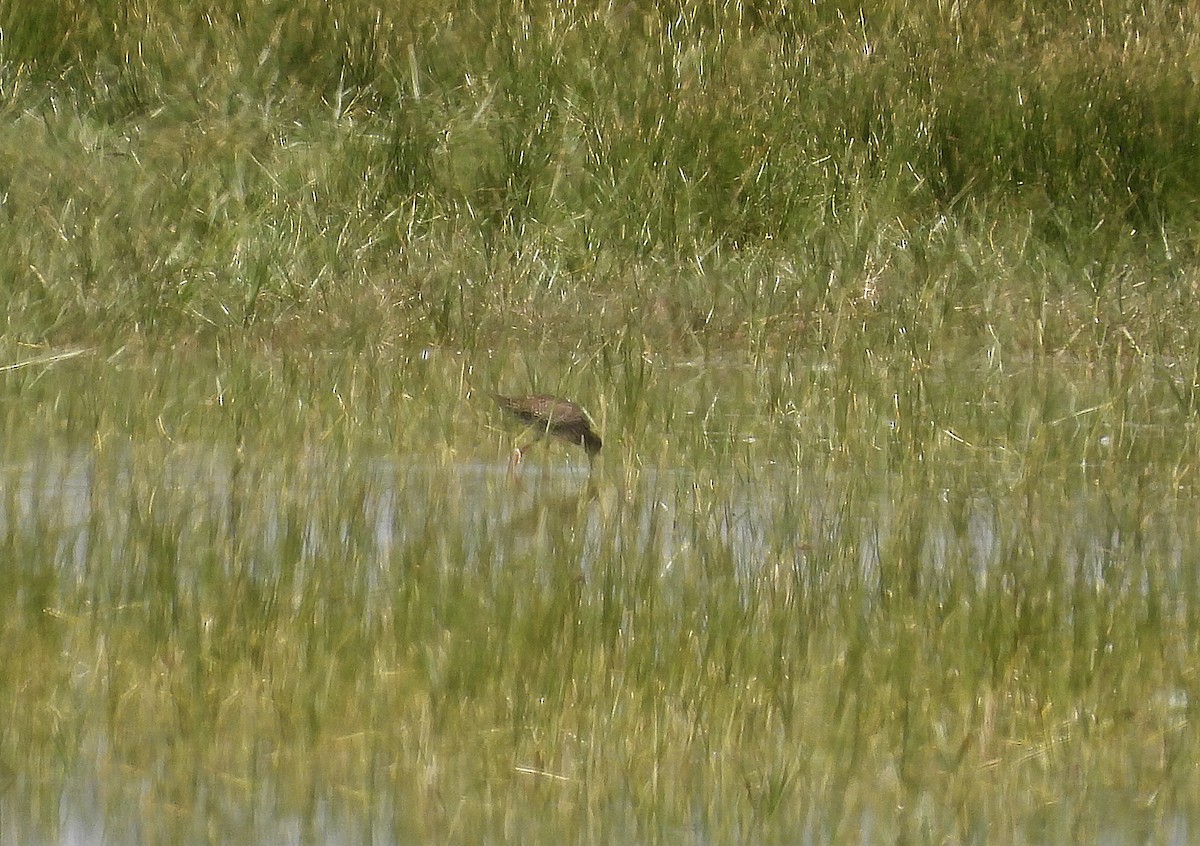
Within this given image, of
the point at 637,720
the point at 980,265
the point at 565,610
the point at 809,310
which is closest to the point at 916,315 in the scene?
the point at 809,310

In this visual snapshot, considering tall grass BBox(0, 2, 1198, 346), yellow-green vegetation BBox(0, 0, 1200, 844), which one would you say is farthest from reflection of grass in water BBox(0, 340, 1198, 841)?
tall grass BBox(0, 2, 1198, 346)

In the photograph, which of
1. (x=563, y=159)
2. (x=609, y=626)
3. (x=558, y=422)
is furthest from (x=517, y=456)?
(x=563, y=159)

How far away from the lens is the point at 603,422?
15.3 ft

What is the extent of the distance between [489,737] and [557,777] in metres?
0.15

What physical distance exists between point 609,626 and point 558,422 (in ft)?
4.13

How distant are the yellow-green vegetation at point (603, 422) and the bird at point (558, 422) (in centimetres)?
6

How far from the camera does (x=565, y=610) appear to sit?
10.7 feet

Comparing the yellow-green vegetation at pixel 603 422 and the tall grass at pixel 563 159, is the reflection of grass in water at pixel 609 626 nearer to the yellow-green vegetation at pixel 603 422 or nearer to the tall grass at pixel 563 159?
the yellow-green vegetation at pixel 603 422

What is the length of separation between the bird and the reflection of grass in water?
0.07 m

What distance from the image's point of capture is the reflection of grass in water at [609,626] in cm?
265

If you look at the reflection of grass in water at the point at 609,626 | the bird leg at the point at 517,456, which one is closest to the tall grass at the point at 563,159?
the bird leg at the point at 517,456

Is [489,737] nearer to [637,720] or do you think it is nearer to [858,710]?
[637,720]

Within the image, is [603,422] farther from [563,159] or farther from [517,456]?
[563,159]

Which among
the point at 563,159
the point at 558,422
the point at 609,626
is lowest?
the point at 563,159
